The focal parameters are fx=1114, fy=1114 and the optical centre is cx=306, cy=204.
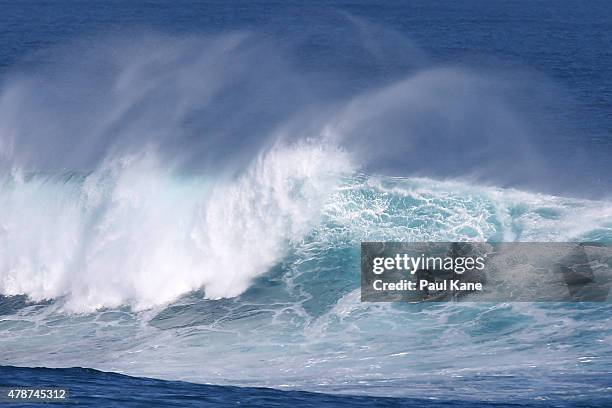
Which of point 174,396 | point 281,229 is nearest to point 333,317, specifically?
point 281,229

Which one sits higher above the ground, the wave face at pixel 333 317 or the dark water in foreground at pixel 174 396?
the wave face at pixel 333 317

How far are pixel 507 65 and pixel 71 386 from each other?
62.3 m

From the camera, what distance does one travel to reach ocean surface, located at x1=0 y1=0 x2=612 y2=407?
102 feet

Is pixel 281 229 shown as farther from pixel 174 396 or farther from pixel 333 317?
pixel 174 396

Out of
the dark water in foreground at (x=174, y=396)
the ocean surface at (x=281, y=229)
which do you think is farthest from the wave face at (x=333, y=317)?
the dark water in foreground at (x=174, y=396)

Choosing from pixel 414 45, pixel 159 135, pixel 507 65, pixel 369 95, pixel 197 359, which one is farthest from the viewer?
pixel 414 45

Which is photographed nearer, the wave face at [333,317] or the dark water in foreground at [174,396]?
the dark water in foreground at [174,396]

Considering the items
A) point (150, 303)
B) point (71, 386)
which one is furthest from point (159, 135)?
point (71, 386)

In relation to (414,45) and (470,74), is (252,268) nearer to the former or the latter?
(470,74)

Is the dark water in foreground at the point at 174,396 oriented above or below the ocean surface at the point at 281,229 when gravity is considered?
below

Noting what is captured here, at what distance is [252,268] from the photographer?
131 feet

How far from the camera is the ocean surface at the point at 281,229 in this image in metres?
31.0

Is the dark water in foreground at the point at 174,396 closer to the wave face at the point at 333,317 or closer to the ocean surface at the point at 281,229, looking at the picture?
the ocean surface at the point at 281,229

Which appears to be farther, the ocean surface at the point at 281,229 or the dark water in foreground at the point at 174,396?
the ocean surface at the point at 281,229
